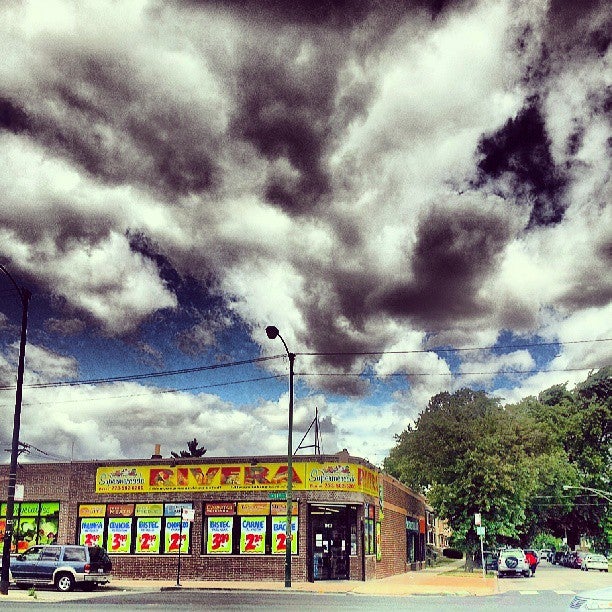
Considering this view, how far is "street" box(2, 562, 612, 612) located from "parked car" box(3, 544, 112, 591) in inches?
21.9

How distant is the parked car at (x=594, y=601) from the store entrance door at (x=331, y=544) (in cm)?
2350

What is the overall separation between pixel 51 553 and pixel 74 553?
0.93 meters

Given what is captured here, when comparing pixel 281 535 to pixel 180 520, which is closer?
pixel 281 535

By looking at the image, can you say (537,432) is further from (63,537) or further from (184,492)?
(63,537)

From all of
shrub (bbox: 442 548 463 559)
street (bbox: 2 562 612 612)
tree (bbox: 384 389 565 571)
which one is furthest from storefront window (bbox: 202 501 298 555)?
shrub (bbox: 442 548 463 559)

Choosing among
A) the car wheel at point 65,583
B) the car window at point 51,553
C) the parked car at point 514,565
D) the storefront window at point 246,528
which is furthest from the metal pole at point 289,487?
the parked car at point 514,565

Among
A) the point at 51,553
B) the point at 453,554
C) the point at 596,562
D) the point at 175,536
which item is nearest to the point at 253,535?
Answer: the point at 175,536

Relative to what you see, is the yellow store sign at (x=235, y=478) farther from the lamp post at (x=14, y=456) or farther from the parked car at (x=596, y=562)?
the parked car at (x=596, y=562)

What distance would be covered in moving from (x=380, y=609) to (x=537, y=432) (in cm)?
3310

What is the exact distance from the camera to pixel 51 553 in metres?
28.8

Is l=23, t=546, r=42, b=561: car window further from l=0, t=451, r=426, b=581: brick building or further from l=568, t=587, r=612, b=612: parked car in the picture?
l=568, t=587, r=612, b=612: parked car

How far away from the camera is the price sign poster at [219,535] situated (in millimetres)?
35625

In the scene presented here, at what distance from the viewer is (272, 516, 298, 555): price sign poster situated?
34.7 metres

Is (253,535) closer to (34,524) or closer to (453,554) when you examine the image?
(34,524)
